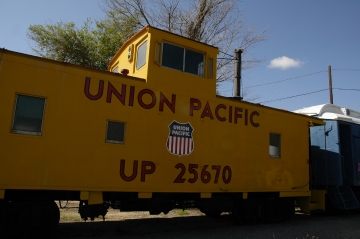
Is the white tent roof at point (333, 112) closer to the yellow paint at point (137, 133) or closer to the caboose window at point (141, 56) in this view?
the yellow paint at point (137, 133)

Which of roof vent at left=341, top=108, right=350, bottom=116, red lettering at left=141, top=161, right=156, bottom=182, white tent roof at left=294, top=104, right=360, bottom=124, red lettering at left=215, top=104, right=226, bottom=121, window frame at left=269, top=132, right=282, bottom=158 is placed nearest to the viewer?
red lettering at left=141, top=161, right=156, bottom=182

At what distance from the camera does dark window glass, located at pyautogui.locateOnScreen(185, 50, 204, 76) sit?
25.3ft

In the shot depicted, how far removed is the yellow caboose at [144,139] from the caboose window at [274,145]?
0.10 ft

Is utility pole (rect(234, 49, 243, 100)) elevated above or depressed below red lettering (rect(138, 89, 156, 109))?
above

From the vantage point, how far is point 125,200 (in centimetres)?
698

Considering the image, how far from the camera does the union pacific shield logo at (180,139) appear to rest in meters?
7.08

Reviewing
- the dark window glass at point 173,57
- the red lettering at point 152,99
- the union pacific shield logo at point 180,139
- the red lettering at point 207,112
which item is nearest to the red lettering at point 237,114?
the red lettering at point 207,112

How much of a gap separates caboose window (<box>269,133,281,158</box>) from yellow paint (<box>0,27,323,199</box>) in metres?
0.13

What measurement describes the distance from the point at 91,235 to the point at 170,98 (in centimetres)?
367

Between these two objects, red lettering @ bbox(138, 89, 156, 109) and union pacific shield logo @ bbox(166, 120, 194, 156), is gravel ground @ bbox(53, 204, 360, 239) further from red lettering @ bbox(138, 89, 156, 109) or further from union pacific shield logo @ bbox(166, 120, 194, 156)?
red lettering @ bbox(138, 89, 156, 109)

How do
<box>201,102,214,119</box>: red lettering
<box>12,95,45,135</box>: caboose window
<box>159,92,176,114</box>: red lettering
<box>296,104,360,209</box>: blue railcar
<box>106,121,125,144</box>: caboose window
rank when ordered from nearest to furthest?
1. <box>12,95,45,135</box>: caboose window
2. <box>106,121,125,144</box>: caboose window
3. <box>159,92,176,114</box>: red lettering
4. <box>201,102,214,119</box>: red lettering
5. <box>296,104,360,209</box>: blue railcar

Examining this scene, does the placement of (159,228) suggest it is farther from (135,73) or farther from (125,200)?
(135,73)

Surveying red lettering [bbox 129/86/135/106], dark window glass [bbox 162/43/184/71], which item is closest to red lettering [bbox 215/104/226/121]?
dark window glass [bbox 162/43/184/71]

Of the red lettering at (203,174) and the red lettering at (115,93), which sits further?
the red lettering at (203,174)
